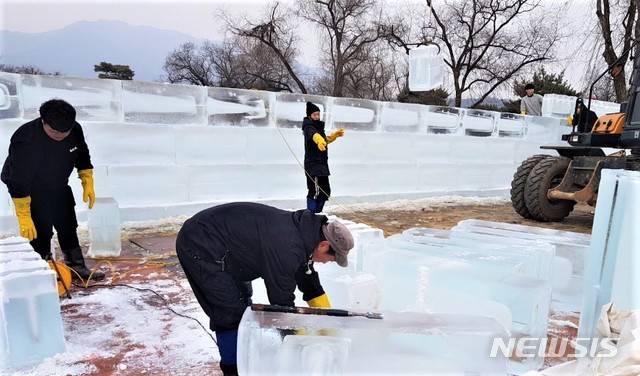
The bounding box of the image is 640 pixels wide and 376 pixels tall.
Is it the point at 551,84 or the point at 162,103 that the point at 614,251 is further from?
the point at 551,84

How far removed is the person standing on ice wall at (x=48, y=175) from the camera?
358 cm

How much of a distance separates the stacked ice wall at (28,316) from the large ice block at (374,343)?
53.8 inches

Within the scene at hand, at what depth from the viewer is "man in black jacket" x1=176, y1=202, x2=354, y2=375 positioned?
90.0 inches

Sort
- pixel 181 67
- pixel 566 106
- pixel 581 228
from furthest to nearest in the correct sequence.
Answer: pixel 181 67, pixel 566 106, pixel 581 228

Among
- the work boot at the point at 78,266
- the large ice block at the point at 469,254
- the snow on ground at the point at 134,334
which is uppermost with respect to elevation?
the large ice block at the point at 469,254

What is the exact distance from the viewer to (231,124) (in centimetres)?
676

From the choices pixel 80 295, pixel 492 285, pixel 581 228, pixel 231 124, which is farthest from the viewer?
pixel 581 228

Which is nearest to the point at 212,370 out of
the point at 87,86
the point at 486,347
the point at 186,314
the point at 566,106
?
the point at 186,314

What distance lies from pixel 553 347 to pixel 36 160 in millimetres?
4155

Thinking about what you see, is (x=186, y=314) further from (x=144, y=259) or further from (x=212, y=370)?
(x=144, y=259)

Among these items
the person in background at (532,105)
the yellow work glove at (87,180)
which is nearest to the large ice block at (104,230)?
the yellow work glove at (87,180)

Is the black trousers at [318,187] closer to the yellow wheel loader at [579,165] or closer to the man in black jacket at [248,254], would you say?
the yellow wheel loader at [579,165]

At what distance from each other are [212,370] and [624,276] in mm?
2380

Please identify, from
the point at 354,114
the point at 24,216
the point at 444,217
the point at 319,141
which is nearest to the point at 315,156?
the point at 319,141
